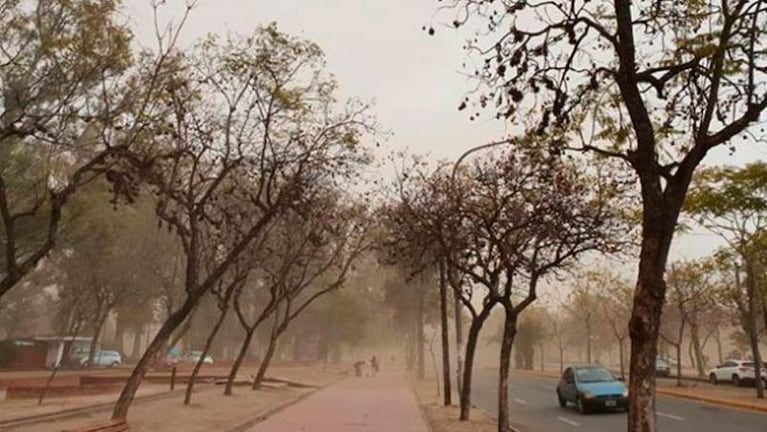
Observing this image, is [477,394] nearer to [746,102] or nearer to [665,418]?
[665,418]

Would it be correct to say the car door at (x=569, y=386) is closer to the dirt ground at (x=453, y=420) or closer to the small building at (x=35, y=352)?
the dirt ground at (x=453, y=420)

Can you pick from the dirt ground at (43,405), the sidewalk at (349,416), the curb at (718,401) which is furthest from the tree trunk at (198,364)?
the curb at (718,401)

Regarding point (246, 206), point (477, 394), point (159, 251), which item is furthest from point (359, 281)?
point (246, 206)

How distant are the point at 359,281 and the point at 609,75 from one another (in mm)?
60061

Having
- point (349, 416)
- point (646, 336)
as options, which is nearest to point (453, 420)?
point (349, 416)

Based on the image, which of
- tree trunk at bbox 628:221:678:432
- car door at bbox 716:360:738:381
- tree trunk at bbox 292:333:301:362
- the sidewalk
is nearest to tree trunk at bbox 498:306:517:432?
the sidewalk

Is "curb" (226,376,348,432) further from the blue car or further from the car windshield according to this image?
the car windshield

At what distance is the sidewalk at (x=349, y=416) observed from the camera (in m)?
17.6

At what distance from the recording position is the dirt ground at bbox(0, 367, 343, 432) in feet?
53.7

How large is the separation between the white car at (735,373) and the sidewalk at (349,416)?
18315 millimetres

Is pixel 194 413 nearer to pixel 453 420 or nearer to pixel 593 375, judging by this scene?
pixel 453 420

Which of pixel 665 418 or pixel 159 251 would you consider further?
pixel 159 251

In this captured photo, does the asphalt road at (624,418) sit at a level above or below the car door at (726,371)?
below

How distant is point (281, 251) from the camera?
107 feet
